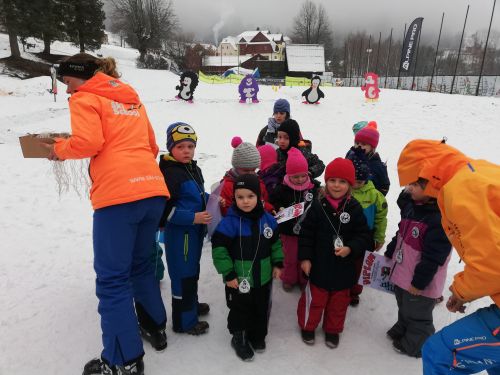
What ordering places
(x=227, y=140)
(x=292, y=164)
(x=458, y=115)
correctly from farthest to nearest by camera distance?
1. (x=458, y=115)
2. (x=227, y=140)
3. (x=292, y=164)

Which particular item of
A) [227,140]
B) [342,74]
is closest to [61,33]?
[227,140]

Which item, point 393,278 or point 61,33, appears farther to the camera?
point 61,33

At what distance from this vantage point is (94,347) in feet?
8.86

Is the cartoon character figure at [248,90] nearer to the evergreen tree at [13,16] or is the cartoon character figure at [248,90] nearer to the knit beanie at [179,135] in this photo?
the knit beanie at [179,135]

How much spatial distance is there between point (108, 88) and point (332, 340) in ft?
8.57

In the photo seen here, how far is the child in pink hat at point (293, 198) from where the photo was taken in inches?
124

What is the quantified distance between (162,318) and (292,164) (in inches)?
68.8

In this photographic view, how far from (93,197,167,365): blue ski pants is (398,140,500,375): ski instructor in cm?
178

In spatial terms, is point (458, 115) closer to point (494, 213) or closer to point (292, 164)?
point (292, 164)

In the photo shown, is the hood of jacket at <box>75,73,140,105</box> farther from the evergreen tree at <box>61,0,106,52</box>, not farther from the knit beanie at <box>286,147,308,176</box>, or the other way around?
the evergreen tree at <box>61,0,106,52</box>

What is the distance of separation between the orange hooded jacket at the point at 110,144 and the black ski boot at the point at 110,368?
1.17 metres

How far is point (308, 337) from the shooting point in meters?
2.82

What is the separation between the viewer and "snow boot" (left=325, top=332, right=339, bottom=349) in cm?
278

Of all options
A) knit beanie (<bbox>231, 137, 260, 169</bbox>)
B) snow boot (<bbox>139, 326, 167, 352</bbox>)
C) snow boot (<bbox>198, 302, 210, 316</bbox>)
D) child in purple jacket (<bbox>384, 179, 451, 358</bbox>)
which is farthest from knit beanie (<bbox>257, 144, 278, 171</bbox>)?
snow boot (<bbox>139, 326, 167, 352</bbox>)
